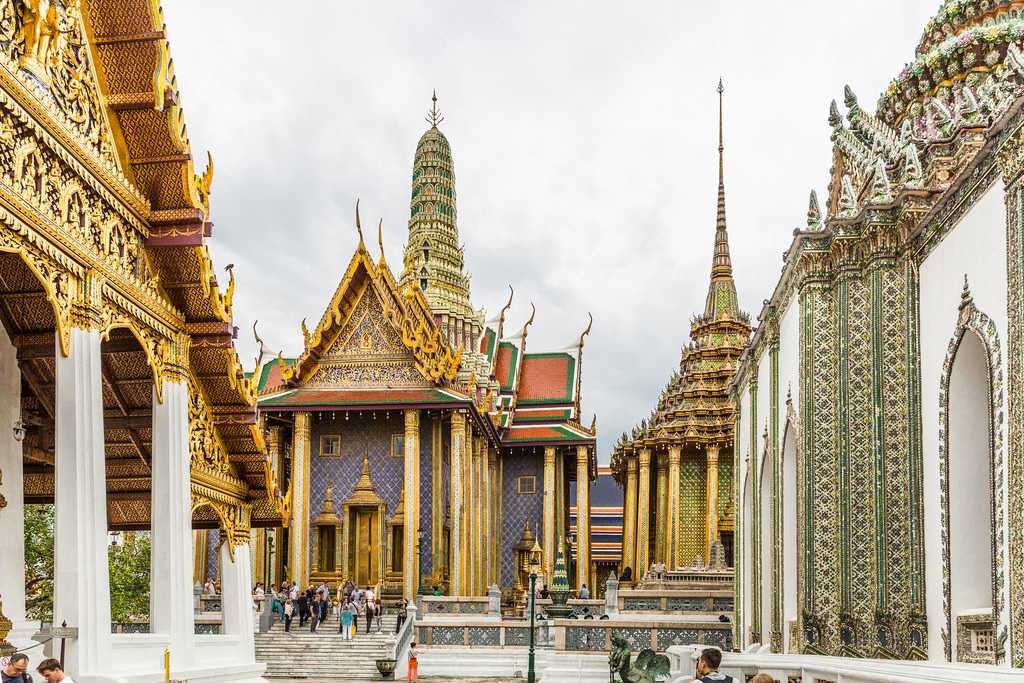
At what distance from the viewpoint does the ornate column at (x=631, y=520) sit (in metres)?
36.2

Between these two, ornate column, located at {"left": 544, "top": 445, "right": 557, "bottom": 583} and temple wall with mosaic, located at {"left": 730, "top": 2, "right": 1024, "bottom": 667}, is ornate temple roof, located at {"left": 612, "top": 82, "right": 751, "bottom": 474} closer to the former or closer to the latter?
ornate column, located at {"left": 544, "top": 445, "right": 557, "bottom": 583}

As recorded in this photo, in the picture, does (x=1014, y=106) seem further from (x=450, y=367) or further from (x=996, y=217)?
(x=450, y=367)

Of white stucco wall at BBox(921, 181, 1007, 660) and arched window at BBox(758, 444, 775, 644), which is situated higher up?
white stucco wall at BBox(921, 181, 1007, 660)

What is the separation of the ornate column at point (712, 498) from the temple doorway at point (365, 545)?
8963 mm

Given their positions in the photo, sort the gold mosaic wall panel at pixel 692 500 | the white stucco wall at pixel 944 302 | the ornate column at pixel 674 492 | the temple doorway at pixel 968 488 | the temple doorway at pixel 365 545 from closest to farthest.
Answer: the white stucco wall at pixel 944 302 < the temple doorway at pixel 968 488 < the temple doorway at pixel 365 545 < the ornate column at pixel 674 492 < the gold mosaic wall panel at pixel 692 500

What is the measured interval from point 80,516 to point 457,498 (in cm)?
2181

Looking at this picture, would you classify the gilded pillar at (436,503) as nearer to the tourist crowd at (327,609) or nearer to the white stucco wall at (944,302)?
the tourist crowd at (327,609)

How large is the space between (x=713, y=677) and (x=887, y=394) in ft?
25.3

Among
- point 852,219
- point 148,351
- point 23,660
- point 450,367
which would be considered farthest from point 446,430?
point 23,660

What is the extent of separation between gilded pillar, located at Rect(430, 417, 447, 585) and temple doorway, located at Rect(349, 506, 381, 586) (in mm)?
1395

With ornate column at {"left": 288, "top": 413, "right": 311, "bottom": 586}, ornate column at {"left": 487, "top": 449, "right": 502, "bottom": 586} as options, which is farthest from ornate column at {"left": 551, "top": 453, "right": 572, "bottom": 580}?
ornate column at {"left": 288, "top": 413, "right": 311, "bottom": 586}

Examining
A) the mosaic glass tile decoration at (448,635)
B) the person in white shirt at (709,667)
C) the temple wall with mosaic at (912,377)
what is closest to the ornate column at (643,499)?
the mosaic glass tile decoration at (448,635)

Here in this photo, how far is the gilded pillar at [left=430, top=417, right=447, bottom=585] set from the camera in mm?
29500

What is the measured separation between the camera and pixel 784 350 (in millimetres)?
15695
